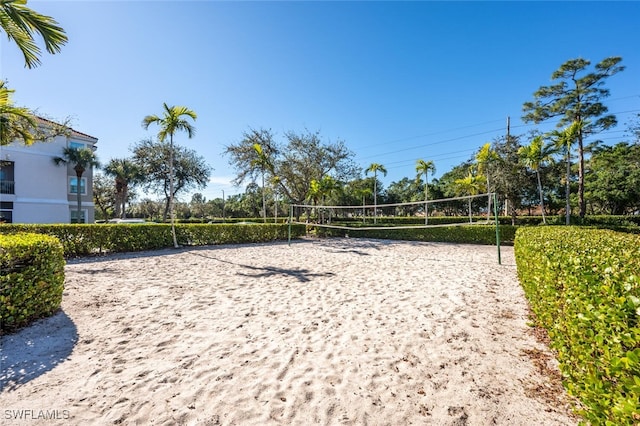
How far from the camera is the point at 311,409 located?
7.22ft

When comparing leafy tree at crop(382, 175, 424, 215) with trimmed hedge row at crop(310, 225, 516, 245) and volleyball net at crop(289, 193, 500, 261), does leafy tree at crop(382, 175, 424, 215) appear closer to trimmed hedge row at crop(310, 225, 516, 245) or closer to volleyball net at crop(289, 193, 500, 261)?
volleyball net at crop(289, 193, 500, 261)

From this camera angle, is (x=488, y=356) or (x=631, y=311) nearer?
(x=631, y=311)

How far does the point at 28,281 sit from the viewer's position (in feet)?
11.9

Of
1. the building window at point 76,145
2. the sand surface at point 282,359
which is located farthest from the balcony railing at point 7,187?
the sand surface at point 282,359

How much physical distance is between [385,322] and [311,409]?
2000 millimetres

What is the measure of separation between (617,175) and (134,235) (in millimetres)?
33804

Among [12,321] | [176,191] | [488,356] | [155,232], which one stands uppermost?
[176,191]

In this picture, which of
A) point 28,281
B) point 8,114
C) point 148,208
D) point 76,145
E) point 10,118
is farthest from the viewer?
point 148,208

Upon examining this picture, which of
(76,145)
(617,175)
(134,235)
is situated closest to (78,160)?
(76,145)

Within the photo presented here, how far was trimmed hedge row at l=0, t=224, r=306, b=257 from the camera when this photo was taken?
951 cm

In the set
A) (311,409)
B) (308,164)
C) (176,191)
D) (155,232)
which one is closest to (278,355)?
(311,409)

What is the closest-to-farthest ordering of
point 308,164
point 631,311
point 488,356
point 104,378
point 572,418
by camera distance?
point 631,311, point 572,418, point 104,378, point 488,356, point 308,164

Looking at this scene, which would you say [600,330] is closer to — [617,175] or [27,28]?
[27,28]

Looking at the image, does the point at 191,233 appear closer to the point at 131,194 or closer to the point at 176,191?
the point at 176,191
